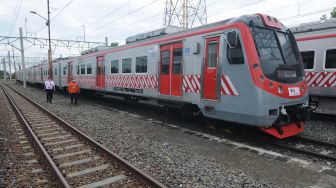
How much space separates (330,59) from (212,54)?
513 cm

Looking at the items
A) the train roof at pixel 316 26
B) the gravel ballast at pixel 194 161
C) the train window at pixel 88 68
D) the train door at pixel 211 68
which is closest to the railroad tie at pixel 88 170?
the gravel ballast at pixel 194 161

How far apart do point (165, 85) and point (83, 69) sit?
33.6 ft

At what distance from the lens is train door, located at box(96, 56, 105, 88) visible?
15.1 meters

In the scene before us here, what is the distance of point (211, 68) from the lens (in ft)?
25.1

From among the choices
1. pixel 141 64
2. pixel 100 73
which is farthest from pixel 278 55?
pixel 100 73

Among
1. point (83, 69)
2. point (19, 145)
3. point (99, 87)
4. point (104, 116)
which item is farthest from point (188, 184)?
point (83, 69)

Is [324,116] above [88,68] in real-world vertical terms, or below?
below

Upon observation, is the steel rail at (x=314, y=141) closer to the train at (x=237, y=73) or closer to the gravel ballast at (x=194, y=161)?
the train at (x=237, y=73)

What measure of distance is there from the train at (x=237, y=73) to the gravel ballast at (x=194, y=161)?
3.27 ft

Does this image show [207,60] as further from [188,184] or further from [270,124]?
[188,184]

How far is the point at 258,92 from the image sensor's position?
6.35 meters

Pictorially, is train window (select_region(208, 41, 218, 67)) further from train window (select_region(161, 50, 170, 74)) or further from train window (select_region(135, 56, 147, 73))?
train window (select_region(135, 56, 147, 73))

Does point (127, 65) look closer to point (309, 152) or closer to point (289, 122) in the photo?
point (289, 122)

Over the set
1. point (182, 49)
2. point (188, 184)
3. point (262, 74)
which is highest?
point (182, 49)
